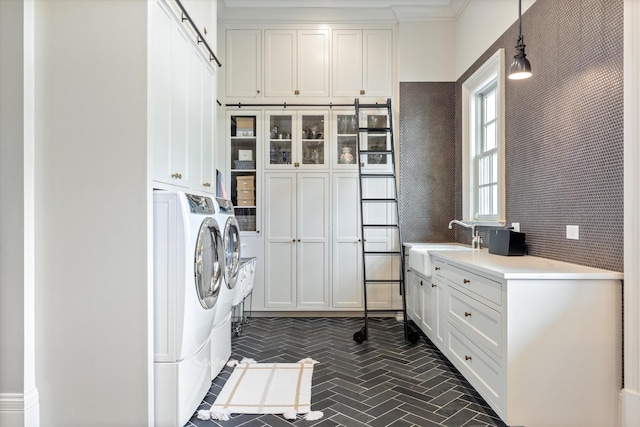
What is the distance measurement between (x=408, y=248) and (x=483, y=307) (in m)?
1.86

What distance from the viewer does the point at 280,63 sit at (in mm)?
4484

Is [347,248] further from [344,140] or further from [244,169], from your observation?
[244,169]

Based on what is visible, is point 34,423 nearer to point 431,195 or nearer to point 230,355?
point 230,355

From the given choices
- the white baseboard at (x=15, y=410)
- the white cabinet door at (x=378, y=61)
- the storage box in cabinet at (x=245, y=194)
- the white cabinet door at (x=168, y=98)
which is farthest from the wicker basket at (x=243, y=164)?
the white baseboard at (x=15, y=410)

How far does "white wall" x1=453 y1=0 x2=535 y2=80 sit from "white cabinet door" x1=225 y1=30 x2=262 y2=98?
7.35 feet

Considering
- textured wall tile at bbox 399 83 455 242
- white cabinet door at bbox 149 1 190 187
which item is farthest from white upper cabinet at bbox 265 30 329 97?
white cabinet door at bbox 149 1 190 187

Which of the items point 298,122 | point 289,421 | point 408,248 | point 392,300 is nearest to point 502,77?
point 408,248

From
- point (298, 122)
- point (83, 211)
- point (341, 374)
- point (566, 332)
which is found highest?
point (298, 122)

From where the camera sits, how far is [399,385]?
2637mm

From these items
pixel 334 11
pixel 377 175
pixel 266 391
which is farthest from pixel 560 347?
pixel 334 11

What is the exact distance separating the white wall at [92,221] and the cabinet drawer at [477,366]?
1.83 metres

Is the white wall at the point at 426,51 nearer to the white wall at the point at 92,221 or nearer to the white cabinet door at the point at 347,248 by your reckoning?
the white cabinet door at the point at 347,248

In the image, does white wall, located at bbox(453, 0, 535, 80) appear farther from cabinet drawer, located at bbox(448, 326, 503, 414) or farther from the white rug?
the white rug

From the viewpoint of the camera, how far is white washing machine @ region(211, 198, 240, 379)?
262cm
